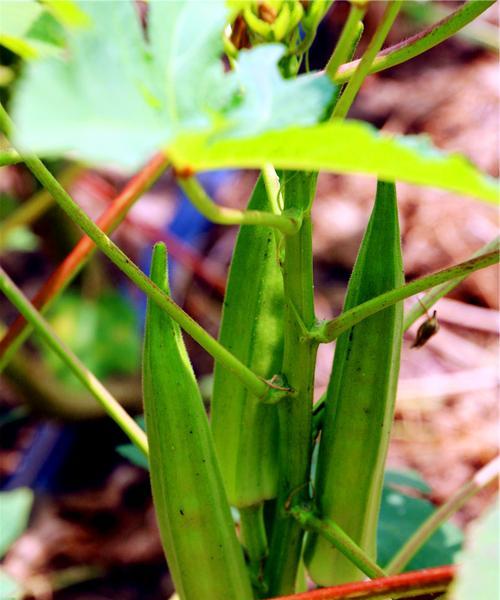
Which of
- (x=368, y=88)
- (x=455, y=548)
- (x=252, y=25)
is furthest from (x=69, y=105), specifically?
(x=368, y=88)

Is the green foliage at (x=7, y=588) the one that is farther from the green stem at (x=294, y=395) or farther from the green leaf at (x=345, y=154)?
the green leaf at (x=345, y=154)

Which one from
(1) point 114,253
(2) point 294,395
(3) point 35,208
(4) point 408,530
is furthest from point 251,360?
(3) point 35,208

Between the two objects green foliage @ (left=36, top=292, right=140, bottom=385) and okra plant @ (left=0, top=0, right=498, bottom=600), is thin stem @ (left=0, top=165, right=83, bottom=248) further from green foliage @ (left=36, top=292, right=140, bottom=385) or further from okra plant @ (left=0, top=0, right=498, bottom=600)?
okra plant @ (left=0, top=0, right=498, bottom=600)

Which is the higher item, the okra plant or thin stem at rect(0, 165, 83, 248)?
thin stem at rect(0, 165, 83, 248)

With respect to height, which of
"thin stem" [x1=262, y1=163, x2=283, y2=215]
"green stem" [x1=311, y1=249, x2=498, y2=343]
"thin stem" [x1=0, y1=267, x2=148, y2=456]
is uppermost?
"thin stem" [x1=262, y1=163, x2=283, y2=215]

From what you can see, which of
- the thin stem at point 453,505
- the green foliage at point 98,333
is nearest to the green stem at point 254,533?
the thin stem at point 453,505

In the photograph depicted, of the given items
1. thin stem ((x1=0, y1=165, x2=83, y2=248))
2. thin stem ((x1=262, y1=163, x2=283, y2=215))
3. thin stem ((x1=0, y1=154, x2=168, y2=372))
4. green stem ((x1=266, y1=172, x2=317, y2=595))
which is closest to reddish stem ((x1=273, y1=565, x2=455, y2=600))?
green stem ((x1=266, y1=172, x2=317, y2=595))
